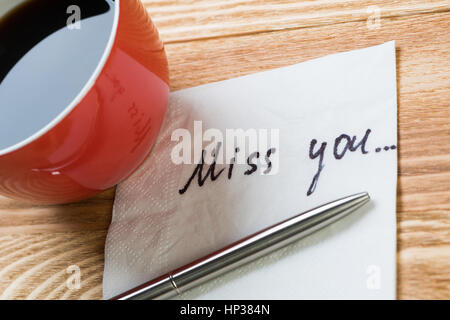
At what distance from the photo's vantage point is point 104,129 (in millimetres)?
272

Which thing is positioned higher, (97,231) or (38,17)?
(38,17)

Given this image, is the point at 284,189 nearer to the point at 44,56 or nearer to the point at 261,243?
the point at 261,243

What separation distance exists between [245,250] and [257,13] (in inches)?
7.9

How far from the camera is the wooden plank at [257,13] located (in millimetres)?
355

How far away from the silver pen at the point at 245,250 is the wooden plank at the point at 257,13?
154mm

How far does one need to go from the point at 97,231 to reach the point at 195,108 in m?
0.12

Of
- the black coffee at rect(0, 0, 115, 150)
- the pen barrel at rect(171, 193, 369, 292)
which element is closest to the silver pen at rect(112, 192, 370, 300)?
the pen barrel at rect(171, 193, 369, 292)

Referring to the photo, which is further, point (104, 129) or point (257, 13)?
point (257, 13)

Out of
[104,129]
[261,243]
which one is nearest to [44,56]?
[104,129]

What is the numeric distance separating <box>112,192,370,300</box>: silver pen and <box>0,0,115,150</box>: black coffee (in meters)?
0.13

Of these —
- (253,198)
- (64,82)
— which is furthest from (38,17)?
(253,198)

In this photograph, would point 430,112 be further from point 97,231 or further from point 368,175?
point 97,231

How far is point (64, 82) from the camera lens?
0.31m

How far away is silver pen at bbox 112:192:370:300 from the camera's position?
296 millimetres
